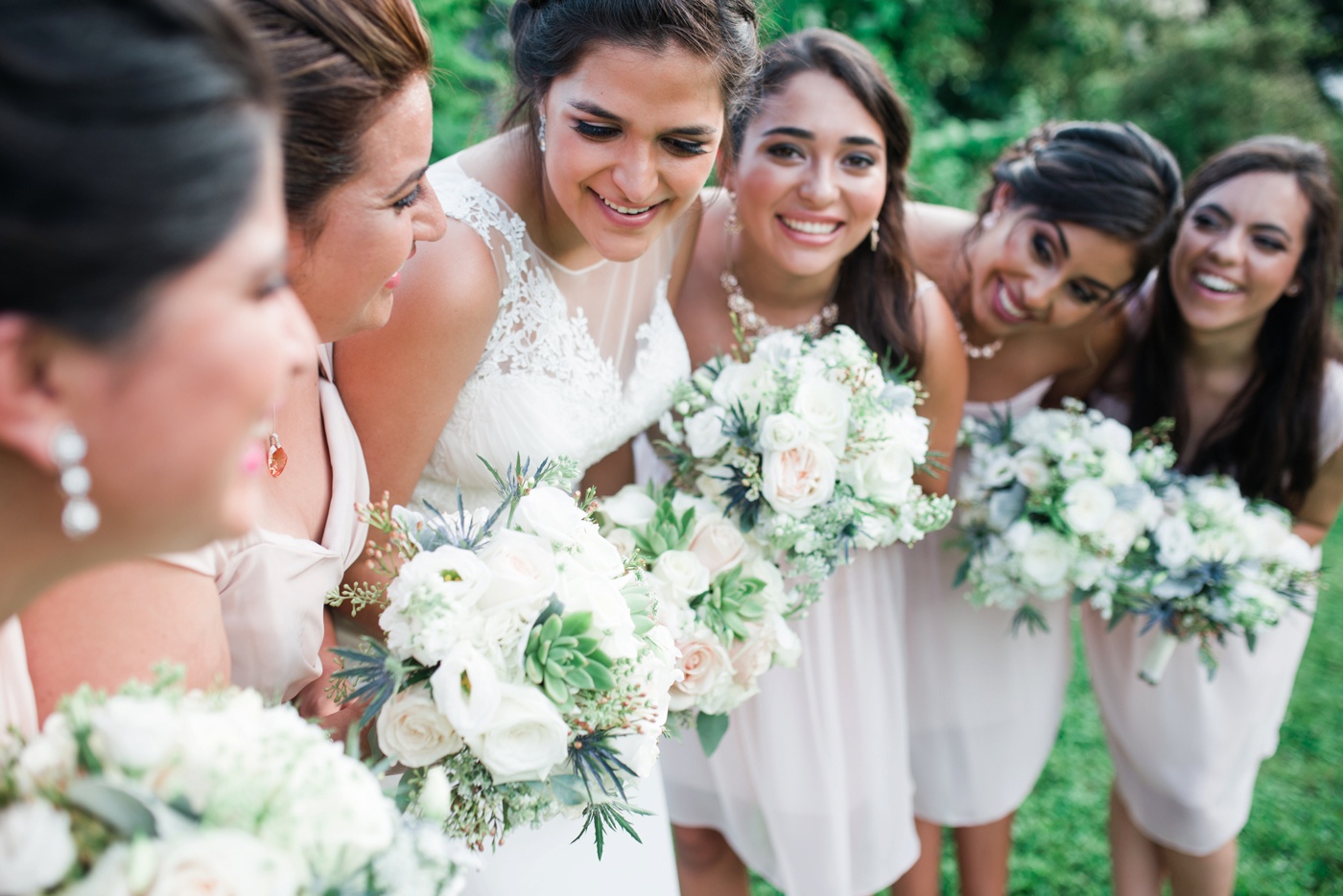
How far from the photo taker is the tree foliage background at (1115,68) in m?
9.03

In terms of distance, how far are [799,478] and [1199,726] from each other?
2102 mm

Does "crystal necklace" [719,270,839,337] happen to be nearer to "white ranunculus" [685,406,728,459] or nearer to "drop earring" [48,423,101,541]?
"white ranunculus" [685,406,728,459]

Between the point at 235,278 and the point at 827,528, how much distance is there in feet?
5.63

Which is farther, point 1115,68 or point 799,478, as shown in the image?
point 1115,68

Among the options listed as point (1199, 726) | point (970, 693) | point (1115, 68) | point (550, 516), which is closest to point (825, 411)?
point (550, 516)

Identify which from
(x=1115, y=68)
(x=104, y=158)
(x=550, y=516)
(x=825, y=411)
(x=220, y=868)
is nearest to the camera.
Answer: (x=104, y=158)

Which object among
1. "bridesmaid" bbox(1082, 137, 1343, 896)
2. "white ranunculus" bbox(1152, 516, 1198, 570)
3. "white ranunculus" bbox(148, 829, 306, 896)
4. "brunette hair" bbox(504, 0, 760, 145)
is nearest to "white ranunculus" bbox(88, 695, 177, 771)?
"white ranunculus" bbox(148, 829, 306, 896)

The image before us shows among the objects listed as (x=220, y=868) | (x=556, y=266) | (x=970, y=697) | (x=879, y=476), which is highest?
(x=556, y=266)

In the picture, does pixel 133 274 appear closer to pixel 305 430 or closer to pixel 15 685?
pixel 15 685

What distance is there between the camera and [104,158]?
0.93 metres

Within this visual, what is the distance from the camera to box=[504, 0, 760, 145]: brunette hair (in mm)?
2246

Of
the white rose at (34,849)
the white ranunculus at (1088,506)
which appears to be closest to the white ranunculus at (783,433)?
the white ranunculus at (1088,506)

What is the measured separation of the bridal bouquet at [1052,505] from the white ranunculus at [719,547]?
1.17 m

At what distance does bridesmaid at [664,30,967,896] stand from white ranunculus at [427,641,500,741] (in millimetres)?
1614
